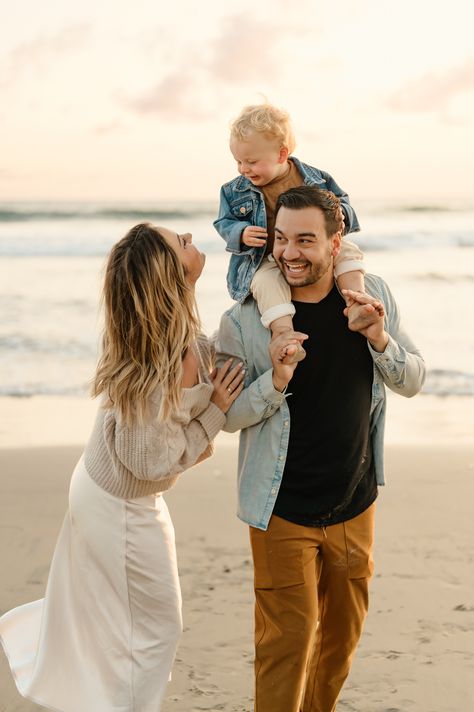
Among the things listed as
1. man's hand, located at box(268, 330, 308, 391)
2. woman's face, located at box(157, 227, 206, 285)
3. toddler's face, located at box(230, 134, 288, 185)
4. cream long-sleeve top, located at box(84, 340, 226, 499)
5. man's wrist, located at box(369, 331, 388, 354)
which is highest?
toddler's face, located at box(230, 134, 288, 185)

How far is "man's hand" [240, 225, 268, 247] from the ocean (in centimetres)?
55

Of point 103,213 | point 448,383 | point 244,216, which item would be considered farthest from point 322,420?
point 103,213

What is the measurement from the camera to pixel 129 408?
338cm

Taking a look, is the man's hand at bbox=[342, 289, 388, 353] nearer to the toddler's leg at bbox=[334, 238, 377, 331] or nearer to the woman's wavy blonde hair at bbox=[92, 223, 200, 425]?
the toddler's leg at bbox=[334, 238, 377, 331]

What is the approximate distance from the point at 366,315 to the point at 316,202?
0.42 metres

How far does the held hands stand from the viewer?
3684mm

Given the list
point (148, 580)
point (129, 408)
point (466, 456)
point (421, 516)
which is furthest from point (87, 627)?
point (466, 456)

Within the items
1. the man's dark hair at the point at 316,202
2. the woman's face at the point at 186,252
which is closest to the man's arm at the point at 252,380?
the woman's face at the point at 186,252

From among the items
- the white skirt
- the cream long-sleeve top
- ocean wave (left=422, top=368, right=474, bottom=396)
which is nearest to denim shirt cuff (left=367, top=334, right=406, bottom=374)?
the cream long-sleeve top

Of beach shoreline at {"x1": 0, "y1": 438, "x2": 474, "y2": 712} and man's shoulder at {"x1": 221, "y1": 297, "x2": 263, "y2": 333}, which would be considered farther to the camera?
beach shoreline at {"x1": 0, "y1": 438, "x2": 474, "y2": 712}

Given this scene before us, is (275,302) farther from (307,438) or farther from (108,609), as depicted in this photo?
(108,609)

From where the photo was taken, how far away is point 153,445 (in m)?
3.37

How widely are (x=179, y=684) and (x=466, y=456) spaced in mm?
3896

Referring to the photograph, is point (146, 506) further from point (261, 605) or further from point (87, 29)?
point (87, 29)
